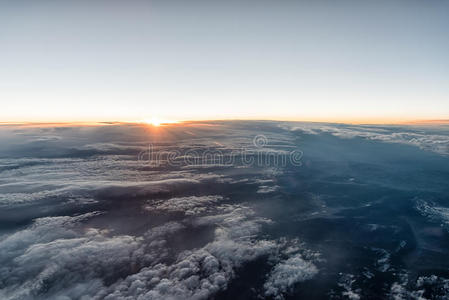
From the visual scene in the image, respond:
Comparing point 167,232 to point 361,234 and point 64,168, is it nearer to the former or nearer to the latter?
point 361,234

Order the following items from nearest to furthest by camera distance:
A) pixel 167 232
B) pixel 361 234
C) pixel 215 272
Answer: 1. pixel 215 272
2. pixel 167 232
3. pixel 361 234

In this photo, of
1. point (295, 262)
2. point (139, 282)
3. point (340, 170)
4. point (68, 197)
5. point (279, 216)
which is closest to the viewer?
point (139, 282)

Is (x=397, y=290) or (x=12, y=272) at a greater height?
(x=12, y=272)

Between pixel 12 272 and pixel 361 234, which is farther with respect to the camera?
pixel 361 234

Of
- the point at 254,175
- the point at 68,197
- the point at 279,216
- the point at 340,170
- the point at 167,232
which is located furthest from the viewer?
the point at 340,170

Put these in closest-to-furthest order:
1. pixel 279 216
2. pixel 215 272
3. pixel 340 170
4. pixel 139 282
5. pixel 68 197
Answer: pixel 139 282
pixel 215 272
pixel 279 216
pixel 68 197
pixel 340 170

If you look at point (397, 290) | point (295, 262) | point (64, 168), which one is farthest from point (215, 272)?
point (64, 168)

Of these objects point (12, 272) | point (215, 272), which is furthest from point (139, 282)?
point (12, 272)

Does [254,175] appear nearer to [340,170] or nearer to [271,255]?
[340,170]

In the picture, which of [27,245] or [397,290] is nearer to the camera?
[397,290]
